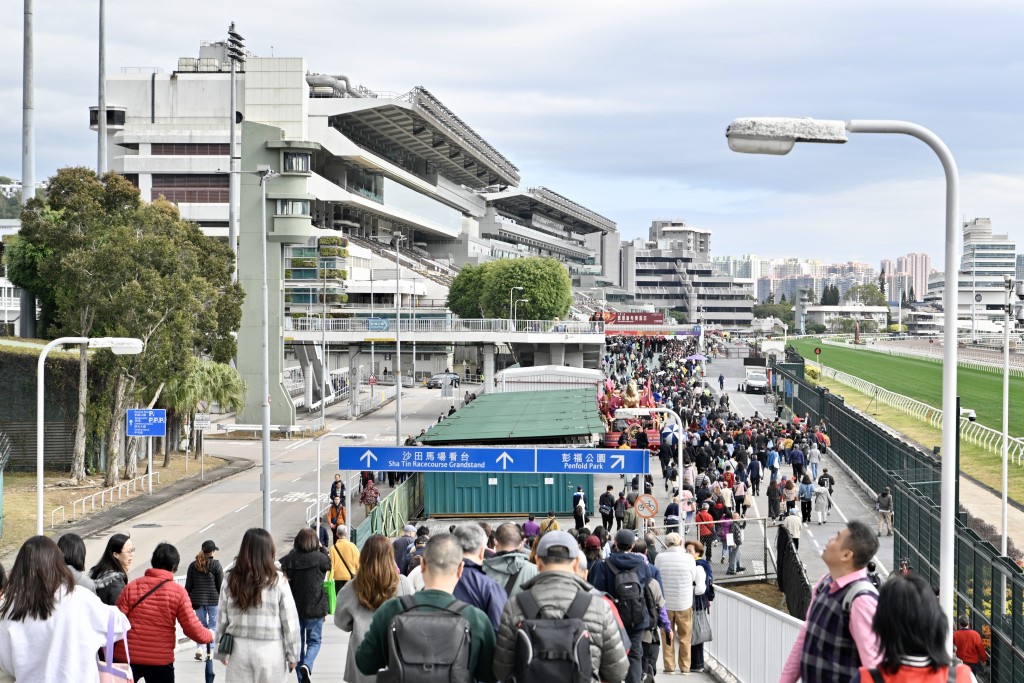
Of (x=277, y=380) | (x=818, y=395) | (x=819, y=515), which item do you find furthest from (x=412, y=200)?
(x=819, y=515)

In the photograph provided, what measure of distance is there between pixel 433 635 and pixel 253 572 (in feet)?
5.85

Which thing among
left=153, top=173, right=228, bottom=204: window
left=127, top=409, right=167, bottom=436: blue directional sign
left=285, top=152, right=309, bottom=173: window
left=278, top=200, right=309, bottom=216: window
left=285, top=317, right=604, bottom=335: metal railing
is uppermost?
left=153, top=173, right=228, bottom=204: window

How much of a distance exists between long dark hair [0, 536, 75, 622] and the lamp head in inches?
165

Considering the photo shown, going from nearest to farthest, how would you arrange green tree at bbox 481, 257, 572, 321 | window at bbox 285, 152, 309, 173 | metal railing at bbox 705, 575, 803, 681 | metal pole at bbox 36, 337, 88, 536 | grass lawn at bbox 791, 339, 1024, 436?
metal railing at bbox 705, 575, 803, 681
metal pole at bbox 36, 337, 88, 536
window at bbox 285, 152, 309, 173
grass lawn at bbox 791, 339, 1024, 436
green tree at bbox 481, 257, 572, 321

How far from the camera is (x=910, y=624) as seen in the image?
509cm

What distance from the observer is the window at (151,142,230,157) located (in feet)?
328

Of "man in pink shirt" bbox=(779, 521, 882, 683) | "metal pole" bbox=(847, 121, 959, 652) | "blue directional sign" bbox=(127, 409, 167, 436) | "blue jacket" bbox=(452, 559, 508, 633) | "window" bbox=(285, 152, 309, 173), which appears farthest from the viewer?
"window" bbox=(285, 152, 309, 173)

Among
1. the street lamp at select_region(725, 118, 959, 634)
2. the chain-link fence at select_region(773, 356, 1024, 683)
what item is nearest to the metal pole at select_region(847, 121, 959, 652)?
the street lamp at select_region(725, 118, 959, 634)

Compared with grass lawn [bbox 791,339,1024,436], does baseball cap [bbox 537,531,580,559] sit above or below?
above

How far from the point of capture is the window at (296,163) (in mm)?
55938

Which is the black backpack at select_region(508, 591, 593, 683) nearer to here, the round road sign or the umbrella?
the round road sign

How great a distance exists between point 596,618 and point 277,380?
5206cm

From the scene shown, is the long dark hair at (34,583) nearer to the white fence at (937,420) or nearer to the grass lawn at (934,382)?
the white fence at (937,420)

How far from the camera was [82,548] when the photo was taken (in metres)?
7.72
